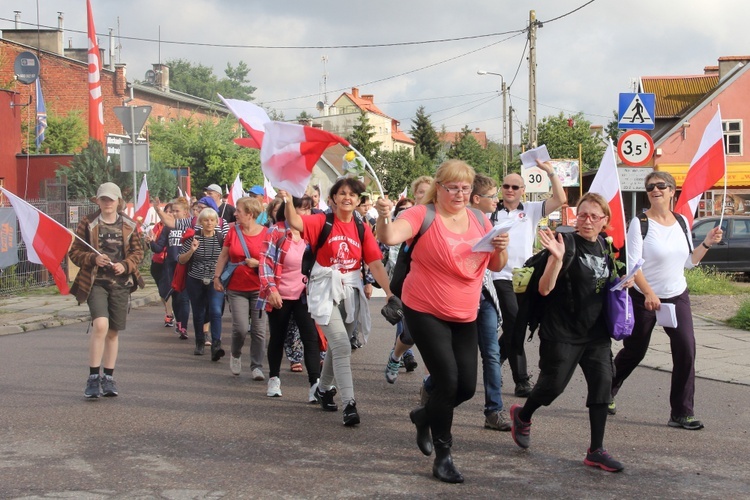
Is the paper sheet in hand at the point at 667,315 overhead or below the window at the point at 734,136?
below

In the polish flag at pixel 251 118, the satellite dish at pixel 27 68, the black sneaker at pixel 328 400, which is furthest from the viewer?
the satellite dish at pixel 27 68

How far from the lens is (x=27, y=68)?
99.0 feet

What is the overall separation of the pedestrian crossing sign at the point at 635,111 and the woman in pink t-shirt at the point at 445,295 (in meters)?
8.23

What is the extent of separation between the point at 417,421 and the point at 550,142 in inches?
1963

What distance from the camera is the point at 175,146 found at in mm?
43531

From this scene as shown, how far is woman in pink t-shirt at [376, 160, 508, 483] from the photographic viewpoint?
530 centimetres

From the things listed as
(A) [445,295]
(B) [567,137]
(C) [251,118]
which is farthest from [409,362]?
(B) [567,137]

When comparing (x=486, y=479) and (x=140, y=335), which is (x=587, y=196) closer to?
(x=486, y=479)

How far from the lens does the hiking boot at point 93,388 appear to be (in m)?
7.67

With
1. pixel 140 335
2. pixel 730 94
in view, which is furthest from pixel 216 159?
pixel 140 335

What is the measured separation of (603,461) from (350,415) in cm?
194

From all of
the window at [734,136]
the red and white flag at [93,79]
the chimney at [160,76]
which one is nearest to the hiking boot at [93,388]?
the red and white flag at [93,79]

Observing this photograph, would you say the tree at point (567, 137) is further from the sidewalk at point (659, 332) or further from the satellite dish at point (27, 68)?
the sidewalk at point (659, 332)

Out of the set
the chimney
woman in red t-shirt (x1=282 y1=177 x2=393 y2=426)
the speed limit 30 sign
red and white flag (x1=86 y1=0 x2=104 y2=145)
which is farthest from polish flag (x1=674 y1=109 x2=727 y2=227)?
the chimney
